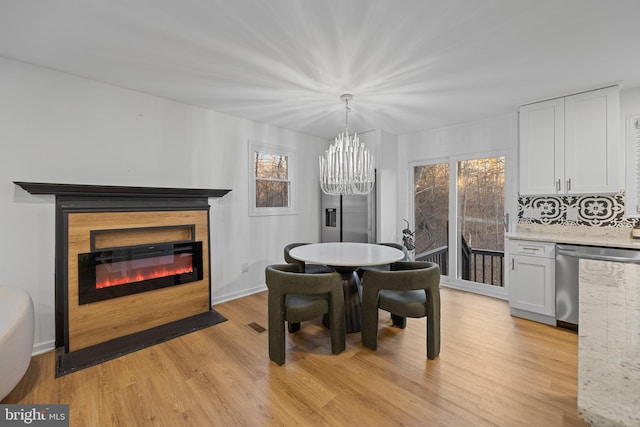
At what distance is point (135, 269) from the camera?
284cm

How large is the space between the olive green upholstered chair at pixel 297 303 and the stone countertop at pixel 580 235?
2281 millimetres

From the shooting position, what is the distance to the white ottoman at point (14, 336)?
1.62 meters

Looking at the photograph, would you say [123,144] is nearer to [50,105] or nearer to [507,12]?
[50,105]

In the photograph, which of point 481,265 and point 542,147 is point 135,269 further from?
point 542,147

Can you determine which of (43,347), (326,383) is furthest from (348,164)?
(43,347)

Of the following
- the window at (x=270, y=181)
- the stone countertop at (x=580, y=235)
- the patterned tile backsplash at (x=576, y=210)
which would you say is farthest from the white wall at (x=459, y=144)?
the window at (x=270, y=181)

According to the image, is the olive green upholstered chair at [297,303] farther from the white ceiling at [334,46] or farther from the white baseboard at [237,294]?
the white ceiling at [334,46]

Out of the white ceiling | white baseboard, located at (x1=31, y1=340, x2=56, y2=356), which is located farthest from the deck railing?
white baseboard, located at (x1=31, y1=340, x2=56, y2=356)

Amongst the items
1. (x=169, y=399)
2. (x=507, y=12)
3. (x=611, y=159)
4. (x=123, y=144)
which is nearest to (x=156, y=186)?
(x=123, y=144)

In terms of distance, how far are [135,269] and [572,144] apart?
483 centimetres

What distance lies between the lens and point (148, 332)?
9.07ft

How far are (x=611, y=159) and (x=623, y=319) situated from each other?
9.76 feet

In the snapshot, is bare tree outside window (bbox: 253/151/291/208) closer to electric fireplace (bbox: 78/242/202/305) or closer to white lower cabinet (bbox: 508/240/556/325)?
electric fireplace (bbox: 78/242/202/305)

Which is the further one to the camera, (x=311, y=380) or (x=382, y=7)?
(x=311, y=380)
